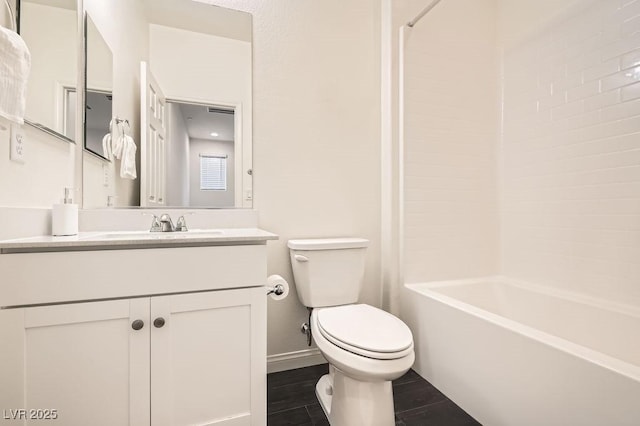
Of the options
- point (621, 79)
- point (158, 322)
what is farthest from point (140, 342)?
point (621, 79)

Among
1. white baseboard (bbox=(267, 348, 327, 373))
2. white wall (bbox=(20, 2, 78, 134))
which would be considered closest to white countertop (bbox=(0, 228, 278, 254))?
white wall (bbox=(20, 2, 78, 134))

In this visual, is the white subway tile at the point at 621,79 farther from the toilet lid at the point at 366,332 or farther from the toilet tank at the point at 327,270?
the toilet lid at the point at 366,332

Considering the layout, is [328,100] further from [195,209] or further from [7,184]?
[7,184]

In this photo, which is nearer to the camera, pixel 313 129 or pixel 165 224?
pixel 165 224

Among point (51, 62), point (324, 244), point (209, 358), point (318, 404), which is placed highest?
point (51, 62)

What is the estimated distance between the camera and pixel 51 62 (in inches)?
47.9

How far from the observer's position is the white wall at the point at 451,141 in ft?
6.00

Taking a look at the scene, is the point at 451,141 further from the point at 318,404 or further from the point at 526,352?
the point at 318,404

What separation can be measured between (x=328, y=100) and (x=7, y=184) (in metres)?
1.49

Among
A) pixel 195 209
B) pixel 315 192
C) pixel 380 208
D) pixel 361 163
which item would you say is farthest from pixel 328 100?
pixel 195 209

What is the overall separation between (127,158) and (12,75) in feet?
2.09

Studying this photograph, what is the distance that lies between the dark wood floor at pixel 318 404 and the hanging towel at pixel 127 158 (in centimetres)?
132

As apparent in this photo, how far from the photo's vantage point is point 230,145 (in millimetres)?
1641

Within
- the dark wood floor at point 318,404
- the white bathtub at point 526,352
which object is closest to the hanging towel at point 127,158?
the dark wood floor at point 318,404
